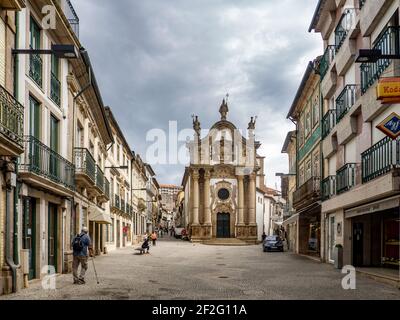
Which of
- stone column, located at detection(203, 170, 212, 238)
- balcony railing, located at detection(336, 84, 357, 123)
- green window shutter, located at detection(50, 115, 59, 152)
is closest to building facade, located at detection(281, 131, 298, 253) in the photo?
stone column, located at detection(203, 170, 212, 238)

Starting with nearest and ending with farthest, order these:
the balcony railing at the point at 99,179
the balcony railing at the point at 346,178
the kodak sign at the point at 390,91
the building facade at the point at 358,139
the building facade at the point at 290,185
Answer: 1. the kodak sign at the point at 390,91
2. the building facade at the point at 358,139
3. the balcony railing at the point at 346,178
4. the balcony railing at the point at 99,179
5. the building facade at the point at 290,185

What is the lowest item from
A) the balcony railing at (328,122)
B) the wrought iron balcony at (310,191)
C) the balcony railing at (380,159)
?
the wrought iron balcony at (310,191)

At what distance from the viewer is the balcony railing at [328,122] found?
23.8 metres

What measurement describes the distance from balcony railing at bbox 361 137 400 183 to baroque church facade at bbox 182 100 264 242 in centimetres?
4254

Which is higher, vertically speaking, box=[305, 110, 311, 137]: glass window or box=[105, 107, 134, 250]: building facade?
box=[305, 110, 311, 137]: glass window

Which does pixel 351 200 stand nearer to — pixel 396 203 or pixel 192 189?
pixel 396 203

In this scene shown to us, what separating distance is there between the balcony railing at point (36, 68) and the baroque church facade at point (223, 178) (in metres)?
44.5

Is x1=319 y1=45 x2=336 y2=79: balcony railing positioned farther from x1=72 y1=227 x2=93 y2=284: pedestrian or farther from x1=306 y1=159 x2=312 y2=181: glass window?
x1=72 y1=227 x2=93 y2=284: pedestrian

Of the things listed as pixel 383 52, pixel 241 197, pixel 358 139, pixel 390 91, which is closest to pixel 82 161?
pixel 358 139

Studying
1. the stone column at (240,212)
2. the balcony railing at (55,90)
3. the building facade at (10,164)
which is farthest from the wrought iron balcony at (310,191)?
the stone column at (240,212)

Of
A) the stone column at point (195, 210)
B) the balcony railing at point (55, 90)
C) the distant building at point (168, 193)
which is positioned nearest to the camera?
the balcony railing at point (55, 90)

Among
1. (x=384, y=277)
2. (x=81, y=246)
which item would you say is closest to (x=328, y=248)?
(x=384, y=277)

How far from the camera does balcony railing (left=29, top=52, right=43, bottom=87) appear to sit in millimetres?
15013

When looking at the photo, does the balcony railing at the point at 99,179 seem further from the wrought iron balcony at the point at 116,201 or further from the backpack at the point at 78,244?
the wrought iron balcony at the point at 116,201
